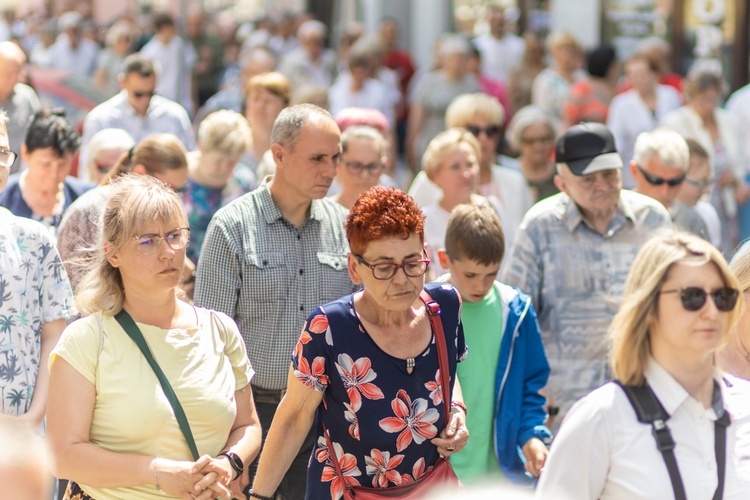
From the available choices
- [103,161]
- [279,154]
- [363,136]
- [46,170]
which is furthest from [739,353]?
[103,161]

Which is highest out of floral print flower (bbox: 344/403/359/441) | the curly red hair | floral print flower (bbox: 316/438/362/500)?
the curly red hair

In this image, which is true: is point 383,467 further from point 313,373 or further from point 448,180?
point 448,180

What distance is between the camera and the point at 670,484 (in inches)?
130

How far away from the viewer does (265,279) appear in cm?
514

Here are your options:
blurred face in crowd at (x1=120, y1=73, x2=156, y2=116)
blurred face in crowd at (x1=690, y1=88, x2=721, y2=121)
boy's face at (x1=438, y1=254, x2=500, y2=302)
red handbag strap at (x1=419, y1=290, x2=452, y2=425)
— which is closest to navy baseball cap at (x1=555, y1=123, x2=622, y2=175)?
boy's face at (x1=438, y1=254, x2=500, y2=302)

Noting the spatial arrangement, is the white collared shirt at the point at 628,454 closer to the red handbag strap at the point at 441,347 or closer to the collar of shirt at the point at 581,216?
the red handbag strap at the point at 441,347

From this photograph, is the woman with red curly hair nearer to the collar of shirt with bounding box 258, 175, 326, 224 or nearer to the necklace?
the necklace

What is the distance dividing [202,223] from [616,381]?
14.9 ft

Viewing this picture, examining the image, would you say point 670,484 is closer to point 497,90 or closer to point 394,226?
point 394,226

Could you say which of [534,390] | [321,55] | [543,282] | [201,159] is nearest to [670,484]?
[534,390]

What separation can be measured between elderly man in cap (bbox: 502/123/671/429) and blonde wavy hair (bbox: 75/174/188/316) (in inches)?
89.2

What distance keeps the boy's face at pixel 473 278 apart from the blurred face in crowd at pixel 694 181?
2.83 meters

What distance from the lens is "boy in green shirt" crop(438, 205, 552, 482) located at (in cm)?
505

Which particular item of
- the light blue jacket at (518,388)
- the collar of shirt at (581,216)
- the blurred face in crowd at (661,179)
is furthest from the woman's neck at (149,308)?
the blurred face in crowd at (661,179)
